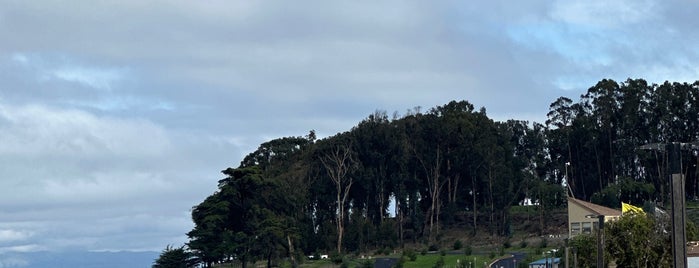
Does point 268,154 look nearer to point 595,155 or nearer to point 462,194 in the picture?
point 462,194

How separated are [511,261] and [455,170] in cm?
3278

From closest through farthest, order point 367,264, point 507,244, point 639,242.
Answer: point 639,242, point 367,264, point 507,244

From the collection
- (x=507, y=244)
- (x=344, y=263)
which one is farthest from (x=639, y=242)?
(x=344, y=263)

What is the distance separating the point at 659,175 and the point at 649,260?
5350 centimetres

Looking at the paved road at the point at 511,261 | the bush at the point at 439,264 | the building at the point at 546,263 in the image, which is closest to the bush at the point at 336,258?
the bush at the point at 439,264

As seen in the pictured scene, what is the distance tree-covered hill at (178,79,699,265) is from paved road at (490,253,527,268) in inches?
744

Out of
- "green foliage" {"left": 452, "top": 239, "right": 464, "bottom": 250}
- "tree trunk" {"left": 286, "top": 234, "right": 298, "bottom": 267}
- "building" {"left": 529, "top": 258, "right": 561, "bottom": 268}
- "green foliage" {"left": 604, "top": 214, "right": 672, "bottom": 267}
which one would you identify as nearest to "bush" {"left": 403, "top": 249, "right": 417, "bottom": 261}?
"green foliage" {"left": 452, "top": 239, "right": 464, "bottom": 250}

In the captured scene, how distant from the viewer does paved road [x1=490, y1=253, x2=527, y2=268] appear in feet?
313

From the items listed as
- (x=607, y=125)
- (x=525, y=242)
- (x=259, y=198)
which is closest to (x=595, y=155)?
(x=607, y=125)

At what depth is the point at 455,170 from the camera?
5167 inches

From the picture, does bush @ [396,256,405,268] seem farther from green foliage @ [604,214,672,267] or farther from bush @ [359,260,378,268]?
green foliage @ [604,214,672,267]

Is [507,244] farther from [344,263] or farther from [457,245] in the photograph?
[344,263]

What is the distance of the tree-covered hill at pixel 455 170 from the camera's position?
125 m

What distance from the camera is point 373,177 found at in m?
128
